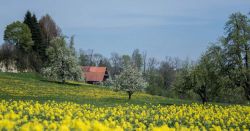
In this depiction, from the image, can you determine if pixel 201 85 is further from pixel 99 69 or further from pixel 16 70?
pixel 99 69

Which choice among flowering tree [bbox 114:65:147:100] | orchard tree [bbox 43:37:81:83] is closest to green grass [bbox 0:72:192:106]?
flowering tree [bbox 114:65:147:100]

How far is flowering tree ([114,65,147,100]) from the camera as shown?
1517 inches

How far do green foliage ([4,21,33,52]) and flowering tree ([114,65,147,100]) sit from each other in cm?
3951

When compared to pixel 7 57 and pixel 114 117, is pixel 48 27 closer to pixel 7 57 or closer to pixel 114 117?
pixel 7 57

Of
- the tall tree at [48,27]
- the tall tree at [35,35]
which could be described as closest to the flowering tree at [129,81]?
the tall tree at [35,35]

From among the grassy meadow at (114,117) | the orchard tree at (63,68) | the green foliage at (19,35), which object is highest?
the green foliage at (19,35)

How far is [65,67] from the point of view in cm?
5875

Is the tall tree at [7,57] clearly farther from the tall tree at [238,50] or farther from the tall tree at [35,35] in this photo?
the tall tree at [238,50]

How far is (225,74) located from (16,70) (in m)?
47.4

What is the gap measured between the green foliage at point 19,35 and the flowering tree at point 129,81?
39.5 meters

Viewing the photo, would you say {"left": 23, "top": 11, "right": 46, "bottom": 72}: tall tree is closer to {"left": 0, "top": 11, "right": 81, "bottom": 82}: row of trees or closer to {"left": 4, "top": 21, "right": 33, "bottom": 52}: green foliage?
{"left": 0, "top": 11, "right": 81, "bottom": 82}: row of trees

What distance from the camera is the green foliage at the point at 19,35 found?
74750 mm

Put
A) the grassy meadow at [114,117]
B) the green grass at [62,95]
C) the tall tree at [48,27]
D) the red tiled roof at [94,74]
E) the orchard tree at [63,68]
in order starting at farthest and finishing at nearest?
the red tiled roof at [94,74], the tall tree at [48,27], the orchard tree at [63,68], the green grass at [62,95], the grassy meadow at [114,117]

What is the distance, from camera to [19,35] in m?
75.8
